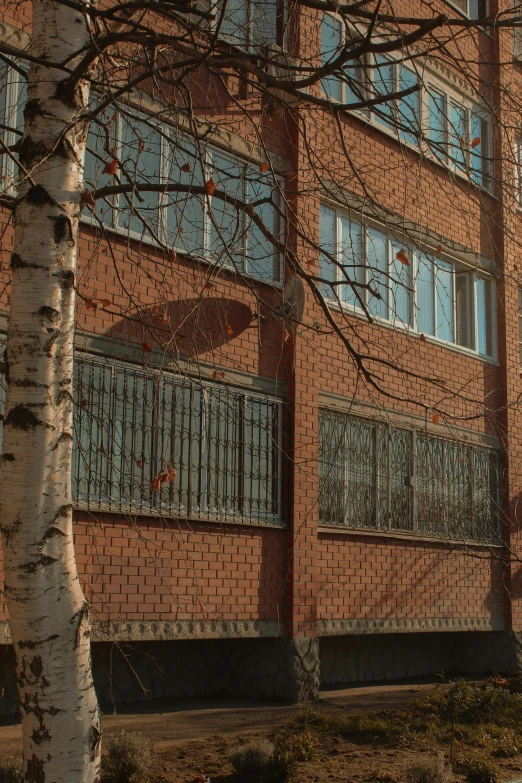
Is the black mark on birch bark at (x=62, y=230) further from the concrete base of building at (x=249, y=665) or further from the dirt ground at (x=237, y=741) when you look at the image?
the concrete base of building at (x=249, y=665)

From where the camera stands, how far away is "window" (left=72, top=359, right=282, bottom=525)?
29.7 feet

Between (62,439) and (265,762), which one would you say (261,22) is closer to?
(62,439)

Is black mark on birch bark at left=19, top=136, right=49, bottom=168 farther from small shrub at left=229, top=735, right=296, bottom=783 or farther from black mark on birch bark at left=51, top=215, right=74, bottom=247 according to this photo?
small shrub at left=229, top=735, right=296, bottom=783

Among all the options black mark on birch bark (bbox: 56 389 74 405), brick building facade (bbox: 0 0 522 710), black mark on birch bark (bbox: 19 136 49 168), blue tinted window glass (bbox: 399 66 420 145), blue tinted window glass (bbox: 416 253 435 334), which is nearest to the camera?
black mark on birch bark (bbox: 56 389 74 405)

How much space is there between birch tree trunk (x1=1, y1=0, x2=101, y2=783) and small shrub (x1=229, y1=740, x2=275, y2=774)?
8.71ft

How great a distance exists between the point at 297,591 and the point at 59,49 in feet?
23.8

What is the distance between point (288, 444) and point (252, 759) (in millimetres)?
4989

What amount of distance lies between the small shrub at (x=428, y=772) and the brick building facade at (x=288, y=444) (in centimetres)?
168

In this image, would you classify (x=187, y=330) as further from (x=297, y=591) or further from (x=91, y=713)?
(x=91, y=713)

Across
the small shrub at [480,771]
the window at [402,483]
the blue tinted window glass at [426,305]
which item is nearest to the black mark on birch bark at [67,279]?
the small shrub at [480,771]

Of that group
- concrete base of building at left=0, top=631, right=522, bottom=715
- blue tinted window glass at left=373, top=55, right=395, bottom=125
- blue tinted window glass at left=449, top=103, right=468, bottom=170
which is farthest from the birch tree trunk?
concrete base of building at left=0, top=631, right=522, bottom=715

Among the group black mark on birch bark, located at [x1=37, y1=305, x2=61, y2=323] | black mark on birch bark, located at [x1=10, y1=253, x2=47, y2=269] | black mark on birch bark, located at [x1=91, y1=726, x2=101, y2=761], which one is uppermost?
black mark on birch bark, located at [x1=10, y1=253, x2=47, y2=269]

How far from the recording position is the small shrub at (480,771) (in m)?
7.09

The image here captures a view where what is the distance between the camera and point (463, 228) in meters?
14.7
